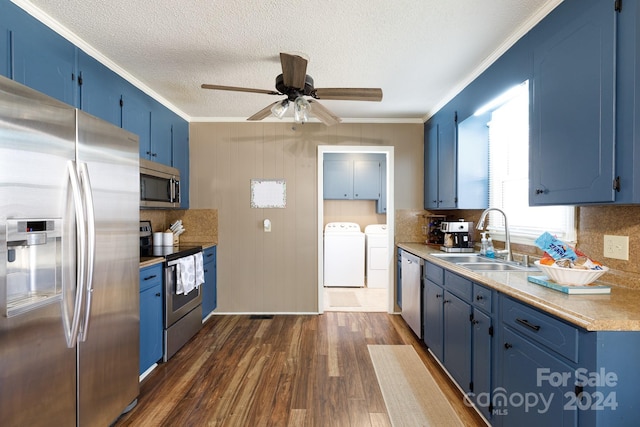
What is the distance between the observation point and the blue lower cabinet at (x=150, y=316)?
7.31 ft

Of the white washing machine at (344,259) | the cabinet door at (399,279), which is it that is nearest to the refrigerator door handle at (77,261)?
the cabinet door at (399,279)

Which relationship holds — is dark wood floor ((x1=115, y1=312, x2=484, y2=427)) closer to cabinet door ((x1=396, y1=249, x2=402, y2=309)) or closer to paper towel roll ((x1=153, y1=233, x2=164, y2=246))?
cabinet door ((x1=396, y1=249, x2=402, y2=309))

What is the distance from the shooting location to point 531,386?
4.42 feet

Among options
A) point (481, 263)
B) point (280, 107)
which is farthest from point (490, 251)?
point (280, 107)

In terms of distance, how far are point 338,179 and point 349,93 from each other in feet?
9.82

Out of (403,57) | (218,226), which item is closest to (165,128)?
(218,226)

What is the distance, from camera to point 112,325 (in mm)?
1699

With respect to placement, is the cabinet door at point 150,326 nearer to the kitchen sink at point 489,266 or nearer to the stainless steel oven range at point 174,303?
the stainless steel oven range at point 174,303

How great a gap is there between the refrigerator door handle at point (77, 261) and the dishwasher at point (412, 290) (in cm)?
251

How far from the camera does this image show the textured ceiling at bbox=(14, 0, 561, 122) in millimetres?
1720

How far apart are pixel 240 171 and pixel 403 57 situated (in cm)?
228

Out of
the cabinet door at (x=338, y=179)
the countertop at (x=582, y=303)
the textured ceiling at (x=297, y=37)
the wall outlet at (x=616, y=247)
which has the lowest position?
the countertop at (x=582, y=303)

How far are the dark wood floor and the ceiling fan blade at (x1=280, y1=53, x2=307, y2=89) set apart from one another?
216cm

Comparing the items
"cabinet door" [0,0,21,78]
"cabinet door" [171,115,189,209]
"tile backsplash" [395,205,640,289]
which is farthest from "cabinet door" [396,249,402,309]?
"cabinet door" [0,0,21,78]
